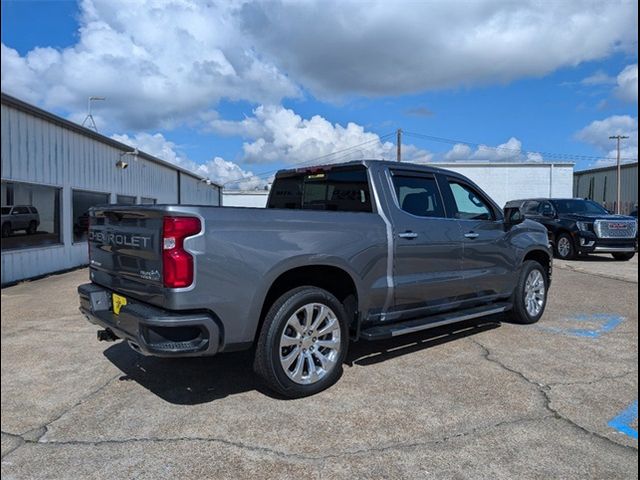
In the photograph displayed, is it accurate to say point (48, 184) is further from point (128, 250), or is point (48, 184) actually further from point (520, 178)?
point (520, 178)

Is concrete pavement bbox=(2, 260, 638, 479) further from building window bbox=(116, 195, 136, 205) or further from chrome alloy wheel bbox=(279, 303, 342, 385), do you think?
building window bbox=(116, 195, 136, 205)

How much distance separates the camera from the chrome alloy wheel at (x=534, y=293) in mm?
6422

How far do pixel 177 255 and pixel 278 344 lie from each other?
1.03 metres

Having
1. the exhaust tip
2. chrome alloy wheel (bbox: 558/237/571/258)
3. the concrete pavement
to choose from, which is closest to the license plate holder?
the exhaust tip

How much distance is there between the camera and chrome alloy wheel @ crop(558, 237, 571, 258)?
48.6 ft

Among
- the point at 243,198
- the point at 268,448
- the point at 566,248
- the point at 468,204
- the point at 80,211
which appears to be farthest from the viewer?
the point at 243,198

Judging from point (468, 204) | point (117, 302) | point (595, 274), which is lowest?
point (595, 274)

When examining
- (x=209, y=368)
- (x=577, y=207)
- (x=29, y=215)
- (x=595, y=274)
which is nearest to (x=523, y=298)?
(x=209, y=368)

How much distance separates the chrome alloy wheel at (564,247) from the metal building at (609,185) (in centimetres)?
2450

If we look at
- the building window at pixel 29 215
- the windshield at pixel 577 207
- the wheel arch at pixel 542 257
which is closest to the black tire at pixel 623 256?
the windshield at pixel 577 207

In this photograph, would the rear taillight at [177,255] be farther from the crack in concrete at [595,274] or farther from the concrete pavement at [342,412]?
the crack in concrete at [595,274]

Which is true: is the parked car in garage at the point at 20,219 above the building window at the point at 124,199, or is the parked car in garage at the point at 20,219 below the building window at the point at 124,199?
below

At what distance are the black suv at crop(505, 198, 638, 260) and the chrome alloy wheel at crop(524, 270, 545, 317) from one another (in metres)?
7.54

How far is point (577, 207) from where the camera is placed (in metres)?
15.4
